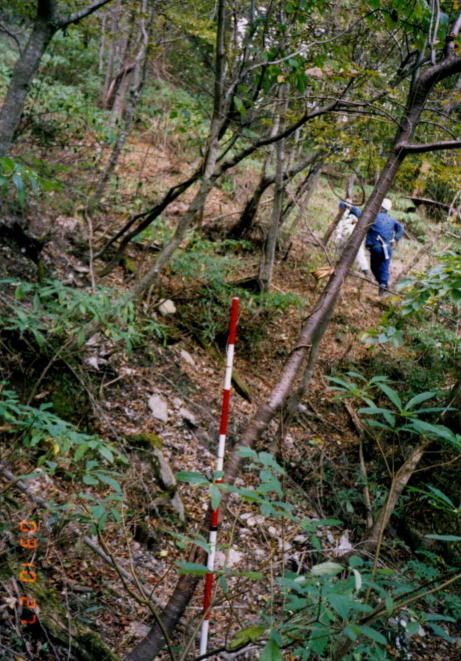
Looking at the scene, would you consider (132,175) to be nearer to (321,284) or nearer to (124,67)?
(124,67)

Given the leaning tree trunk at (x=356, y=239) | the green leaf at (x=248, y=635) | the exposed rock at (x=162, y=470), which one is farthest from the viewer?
the exposed rock at (x=162, y=470)

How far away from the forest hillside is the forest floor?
3cm

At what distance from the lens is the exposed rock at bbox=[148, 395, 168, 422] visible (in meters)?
5.30

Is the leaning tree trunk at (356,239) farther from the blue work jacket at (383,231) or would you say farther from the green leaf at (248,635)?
the blue work jacket at (383,231)

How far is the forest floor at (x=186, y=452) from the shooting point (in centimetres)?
305

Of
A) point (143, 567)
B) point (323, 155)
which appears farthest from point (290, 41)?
point (143, 567)

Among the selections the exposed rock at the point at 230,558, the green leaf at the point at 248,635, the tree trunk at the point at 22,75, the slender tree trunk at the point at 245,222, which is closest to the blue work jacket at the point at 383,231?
the slender tree trunk at the point at 245,222

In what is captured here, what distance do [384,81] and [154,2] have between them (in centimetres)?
330

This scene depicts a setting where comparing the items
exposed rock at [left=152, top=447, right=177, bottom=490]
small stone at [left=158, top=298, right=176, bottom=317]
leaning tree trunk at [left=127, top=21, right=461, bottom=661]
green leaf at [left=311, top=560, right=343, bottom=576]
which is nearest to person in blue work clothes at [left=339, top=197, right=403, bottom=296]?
small stone at [left=158, top=298, right=176, bottom=317]

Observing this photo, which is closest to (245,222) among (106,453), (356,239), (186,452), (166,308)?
(166,308)

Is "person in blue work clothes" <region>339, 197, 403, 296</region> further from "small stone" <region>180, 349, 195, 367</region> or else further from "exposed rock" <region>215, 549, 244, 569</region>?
"exposed rock" <region>215, 549, 244, 569</region>

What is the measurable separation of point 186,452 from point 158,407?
0.64 meters

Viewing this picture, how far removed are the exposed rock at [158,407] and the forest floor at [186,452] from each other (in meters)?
0.04

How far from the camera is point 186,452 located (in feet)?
16.9
